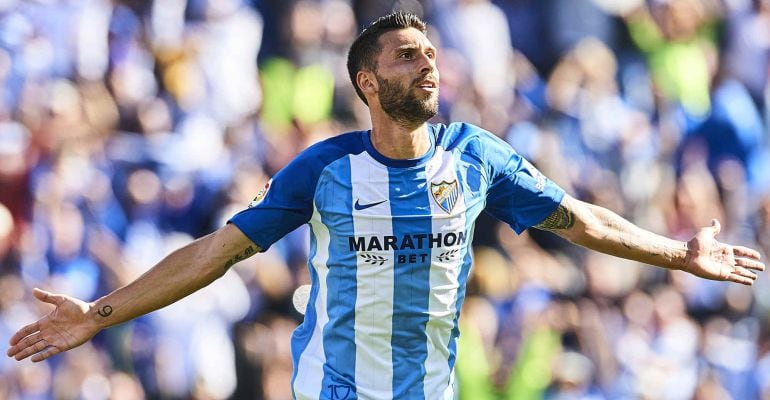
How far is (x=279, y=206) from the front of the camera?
5.14m

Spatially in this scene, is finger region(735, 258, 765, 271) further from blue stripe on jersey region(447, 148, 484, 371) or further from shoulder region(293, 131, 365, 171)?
shoulder region(293, 131, 365, 171)

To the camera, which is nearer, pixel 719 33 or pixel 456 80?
pixel 456 80

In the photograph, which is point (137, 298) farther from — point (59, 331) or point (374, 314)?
point (374, 314)

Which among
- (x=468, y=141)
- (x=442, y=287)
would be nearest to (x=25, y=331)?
(x=442, y=287)

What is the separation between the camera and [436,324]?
17.2ft

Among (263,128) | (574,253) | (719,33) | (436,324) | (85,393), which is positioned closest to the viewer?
(436,324)

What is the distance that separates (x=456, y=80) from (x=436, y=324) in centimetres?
542

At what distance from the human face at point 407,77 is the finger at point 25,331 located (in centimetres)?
185

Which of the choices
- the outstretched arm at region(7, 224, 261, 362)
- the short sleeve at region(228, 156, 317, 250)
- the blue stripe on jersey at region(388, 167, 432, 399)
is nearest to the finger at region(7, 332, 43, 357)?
the outstretched arm at region(7, 224, 261, 362)

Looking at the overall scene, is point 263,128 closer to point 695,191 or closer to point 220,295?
point 220,295

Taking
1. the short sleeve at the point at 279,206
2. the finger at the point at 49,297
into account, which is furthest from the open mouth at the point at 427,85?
the finger at the point at 49,297

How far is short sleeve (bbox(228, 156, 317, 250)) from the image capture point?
514 centimetres

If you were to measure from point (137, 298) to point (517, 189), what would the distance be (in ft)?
5.98

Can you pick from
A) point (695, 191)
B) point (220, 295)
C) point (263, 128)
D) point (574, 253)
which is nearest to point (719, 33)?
point (695, 191)
